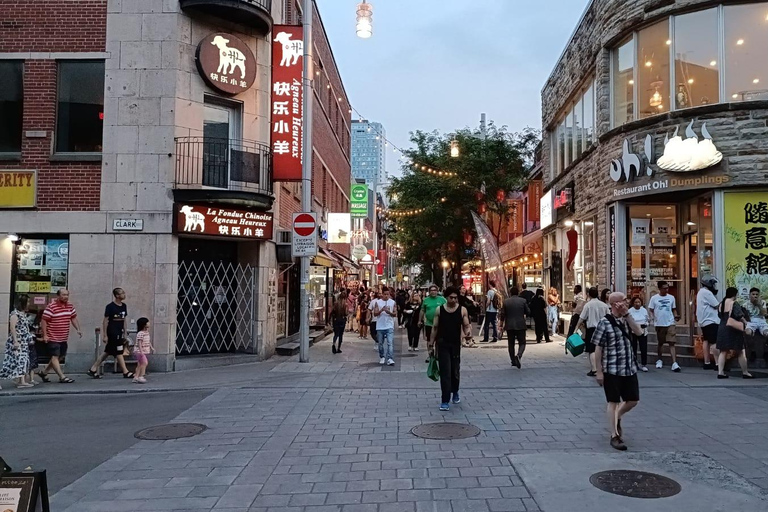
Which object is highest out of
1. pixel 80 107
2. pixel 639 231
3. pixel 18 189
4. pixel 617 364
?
pixel 80 107

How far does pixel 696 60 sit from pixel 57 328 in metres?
14.1

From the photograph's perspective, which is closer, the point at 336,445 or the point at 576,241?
the point at 336,445

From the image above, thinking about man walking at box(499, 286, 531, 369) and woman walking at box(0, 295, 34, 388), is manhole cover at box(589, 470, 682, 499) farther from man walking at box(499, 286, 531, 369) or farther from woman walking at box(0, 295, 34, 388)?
woman walking at box(0, 295, 34, 388)

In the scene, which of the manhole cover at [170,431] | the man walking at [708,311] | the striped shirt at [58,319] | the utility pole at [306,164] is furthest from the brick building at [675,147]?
the striped shirt at [58,319]

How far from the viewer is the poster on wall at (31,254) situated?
13.1m

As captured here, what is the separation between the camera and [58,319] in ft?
37.1

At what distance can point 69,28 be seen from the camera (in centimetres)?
1316

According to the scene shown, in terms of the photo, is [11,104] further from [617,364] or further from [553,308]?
[553,308]

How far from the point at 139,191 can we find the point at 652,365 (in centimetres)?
1145

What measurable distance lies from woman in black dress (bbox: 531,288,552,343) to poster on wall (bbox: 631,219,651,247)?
3668 mm

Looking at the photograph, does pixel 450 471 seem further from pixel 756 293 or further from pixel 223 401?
pixel 756 293

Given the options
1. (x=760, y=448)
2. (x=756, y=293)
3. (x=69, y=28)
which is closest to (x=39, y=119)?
(x=69, y=28)

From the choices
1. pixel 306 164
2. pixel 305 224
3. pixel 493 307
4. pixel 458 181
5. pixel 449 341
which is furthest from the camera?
pixel 458 181

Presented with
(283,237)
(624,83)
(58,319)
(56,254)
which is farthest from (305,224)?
(624,83)
